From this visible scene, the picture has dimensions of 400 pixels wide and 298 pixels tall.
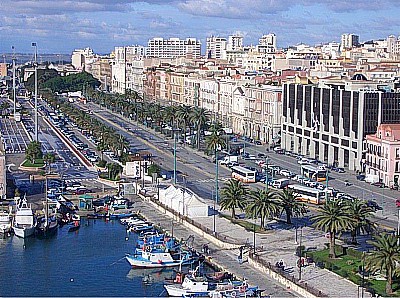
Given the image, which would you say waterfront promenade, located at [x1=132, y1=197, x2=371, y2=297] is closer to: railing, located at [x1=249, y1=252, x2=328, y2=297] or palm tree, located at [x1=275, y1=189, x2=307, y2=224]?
railing, located at [x1=249, y1=252, x2=328, y2=297]

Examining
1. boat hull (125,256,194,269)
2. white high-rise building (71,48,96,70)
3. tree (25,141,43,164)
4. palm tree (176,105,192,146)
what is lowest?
boat hull (125,256,194,269)

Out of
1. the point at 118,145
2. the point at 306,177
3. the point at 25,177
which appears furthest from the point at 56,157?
the point at 306,177

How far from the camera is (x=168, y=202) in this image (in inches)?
1544

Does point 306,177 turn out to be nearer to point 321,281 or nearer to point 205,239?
point 205,239

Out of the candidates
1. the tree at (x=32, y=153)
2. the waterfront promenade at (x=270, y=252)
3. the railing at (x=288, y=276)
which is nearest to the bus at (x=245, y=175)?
the waterfront promenade at (x=270, y=252)

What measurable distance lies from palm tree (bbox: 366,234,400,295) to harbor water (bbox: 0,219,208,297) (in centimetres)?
708

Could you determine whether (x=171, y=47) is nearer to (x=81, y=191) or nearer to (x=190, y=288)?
(x=81, y=191)

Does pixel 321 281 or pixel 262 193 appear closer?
pixel 321 281

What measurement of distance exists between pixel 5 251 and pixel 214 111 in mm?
46356

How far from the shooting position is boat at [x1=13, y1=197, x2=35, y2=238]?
113ft

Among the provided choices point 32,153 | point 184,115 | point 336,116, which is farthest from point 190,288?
point 184,115

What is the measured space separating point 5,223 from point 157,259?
29.0ft

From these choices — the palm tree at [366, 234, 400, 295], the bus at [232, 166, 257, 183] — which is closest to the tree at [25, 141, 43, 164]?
the bus at [232, 166, 257, 183]

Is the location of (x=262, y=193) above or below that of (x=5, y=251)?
above
